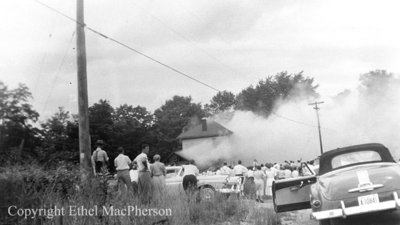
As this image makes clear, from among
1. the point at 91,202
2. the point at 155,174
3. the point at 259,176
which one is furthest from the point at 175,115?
the point at 91,202

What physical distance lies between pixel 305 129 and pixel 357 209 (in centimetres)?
5109

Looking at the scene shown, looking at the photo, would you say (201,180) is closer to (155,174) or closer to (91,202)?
(155,174)

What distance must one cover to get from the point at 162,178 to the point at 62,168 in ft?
15.3

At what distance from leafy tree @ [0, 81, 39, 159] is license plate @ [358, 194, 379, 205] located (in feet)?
18.5

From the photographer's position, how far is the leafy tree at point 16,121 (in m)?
6.94

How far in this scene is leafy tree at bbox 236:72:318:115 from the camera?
62.2m

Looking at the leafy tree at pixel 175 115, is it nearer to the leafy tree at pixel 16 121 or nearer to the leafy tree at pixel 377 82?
the leafy tree at pixel 377 82

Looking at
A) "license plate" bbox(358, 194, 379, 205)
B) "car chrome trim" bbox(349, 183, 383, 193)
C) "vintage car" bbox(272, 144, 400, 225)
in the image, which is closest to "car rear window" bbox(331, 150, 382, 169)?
"vintage car" bbox(272, 144, 400, 225)

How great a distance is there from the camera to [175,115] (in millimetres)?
87812

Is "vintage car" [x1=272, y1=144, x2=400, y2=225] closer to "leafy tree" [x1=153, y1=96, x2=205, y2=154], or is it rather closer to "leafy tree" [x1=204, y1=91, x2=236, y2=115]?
"leafy tree" [x1=153, y1=96, x2=205, y2=154]

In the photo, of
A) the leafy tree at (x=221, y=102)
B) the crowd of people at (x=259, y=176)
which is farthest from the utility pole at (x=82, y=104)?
the leafy tree at (x=221, y=102)

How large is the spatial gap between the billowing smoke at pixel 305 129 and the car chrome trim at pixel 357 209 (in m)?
40.9

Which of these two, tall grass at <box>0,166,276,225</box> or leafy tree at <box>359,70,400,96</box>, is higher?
leafy tree at <box>359,70,400,96</box>

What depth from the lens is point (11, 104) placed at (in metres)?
7.99
